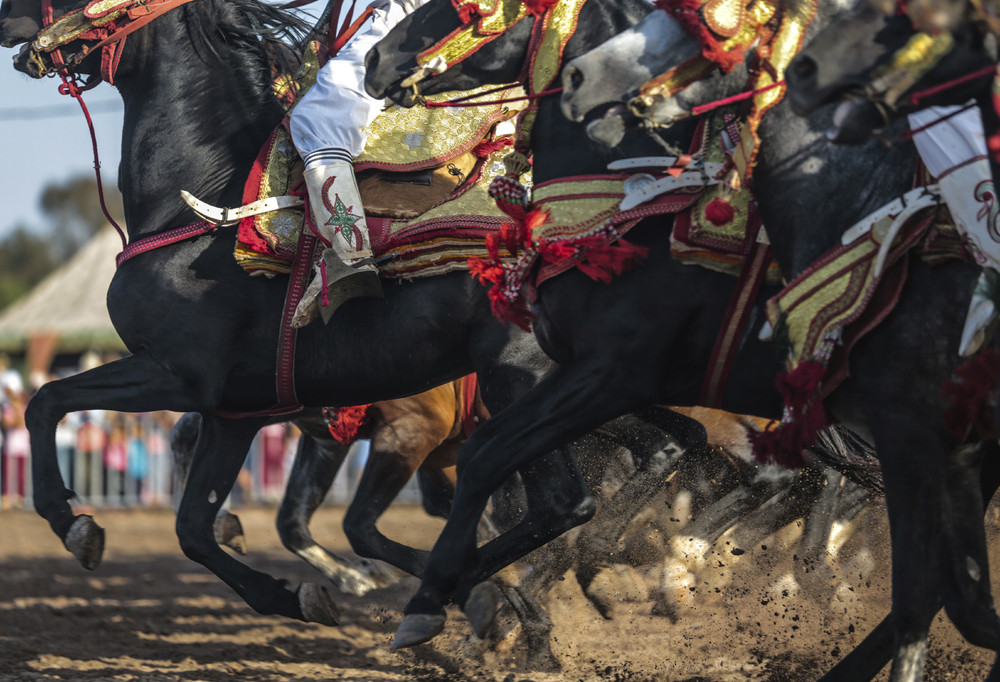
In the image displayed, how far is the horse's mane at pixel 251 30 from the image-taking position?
5.72m

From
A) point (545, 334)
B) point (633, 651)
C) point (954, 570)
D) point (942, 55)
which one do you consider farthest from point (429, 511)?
point (942, 55)

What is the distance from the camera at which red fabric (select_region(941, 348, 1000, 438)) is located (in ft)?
10.5

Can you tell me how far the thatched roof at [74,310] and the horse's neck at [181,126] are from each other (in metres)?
16.7

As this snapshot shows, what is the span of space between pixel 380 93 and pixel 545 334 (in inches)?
40.5

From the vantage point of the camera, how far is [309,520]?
7219 mm

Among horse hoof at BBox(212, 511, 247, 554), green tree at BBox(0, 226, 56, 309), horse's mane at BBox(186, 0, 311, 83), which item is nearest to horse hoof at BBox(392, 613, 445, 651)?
horse's mane at BBox(186, 0, 311, 83)

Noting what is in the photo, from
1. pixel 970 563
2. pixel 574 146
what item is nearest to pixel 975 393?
pixel 970 563

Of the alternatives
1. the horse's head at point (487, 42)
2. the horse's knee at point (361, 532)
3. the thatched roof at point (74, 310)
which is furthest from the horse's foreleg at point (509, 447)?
the thatched roof at point (74, 310)

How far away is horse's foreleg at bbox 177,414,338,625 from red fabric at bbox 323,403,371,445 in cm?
61

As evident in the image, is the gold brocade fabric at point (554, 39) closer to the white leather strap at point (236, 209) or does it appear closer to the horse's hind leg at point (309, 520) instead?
the white leather strap at point (236, 209)

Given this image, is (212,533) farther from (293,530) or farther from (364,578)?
(364,578)

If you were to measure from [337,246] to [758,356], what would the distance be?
1825mm

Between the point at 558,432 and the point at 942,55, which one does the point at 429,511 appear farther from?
the point at 942,55

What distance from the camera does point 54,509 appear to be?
5168mm
